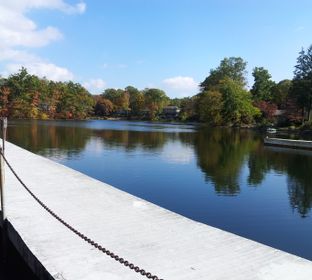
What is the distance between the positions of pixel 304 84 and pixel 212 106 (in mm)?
20977

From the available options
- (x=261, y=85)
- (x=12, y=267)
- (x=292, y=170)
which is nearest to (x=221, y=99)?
(x=261, y=85)

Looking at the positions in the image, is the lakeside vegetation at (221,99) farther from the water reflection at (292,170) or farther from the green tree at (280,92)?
the water reflection at (292,170)

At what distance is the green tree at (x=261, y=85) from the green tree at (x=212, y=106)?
13.0 metres

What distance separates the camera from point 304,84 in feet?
225

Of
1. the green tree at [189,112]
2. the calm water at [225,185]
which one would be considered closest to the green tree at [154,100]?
the green tree at [189,112]

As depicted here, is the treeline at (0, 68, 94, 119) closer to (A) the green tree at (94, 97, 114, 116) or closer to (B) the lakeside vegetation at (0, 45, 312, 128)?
(B) the lakeside vegetation at (0, 45, 312, 128)

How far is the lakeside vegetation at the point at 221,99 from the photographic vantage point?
235 feet

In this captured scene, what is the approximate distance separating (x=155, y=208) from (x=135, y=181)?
9.06 metres

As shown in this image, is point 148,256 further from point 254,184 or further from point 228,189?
point 254,184

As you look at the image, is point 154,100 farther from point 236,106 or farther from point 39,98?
point 236,106

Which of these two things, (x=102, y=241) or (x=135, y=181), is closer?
(x=102, y=241)

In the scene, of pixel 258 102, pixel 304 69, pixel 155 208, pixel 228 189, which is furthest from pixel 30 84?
pixel 155 208

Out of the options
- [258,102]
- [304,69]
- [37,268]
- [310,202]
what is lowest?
[310,202]

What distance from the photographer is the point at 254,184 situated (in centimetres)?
1883
